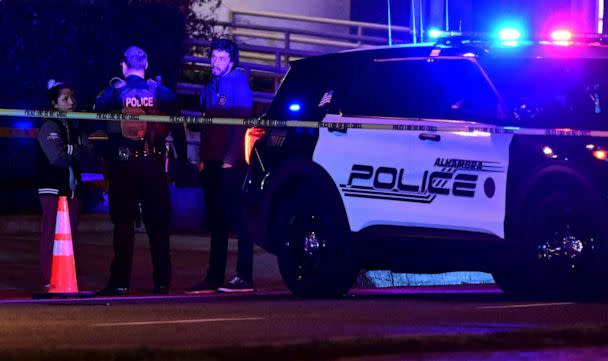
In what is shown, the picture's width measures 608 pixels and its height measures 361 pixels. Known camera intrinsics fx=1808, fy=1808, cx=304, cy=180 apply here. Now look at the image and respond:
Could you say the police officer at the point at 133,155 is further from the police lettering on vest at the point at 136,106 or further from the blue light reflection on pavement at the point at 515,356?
the blue light reflection on pavement at the point at 515,356

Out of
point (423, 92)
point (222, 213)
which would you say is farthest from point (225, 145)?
point (423, 92)

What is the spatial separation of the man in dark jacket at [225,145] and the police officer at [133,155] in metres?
0.34

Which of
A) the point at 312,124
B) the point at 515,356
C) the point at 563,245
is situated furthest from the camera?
the point at 312,124

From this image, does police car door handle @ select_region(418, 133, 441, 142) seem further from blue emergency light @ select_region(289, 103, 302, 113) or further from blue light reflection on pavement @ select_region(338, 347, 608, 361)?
blue light reflection on pavement @ select_region(338, 347, 608, 361)

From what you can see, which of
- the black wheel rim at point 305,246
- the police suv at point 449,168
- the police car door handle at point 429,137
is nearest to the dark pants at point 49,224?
the police suv at point 449,168

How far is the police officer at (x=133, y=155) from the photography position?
1248 centimetres

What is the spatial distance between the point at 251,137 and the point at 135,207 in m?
0.95

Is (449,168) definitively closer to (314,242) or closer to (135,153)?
(314,242)

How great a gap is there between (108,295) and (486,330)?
397 centimetres

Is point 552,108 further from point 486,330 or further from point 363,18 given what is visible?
point 363,18

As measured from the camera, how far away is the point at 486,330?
9273mm

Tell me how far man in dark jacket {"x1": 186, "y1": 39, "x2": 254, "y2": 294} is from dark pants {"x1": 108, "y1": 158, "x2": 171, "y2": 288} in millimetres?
456

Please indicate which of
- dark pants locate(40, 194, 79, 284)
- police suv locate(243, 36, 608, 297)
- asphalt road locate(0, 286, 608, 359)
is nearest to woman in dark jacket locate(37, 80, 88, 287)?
dark pants locate(40, 194, 79, 284)

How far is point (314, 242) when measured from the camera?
12008mm
